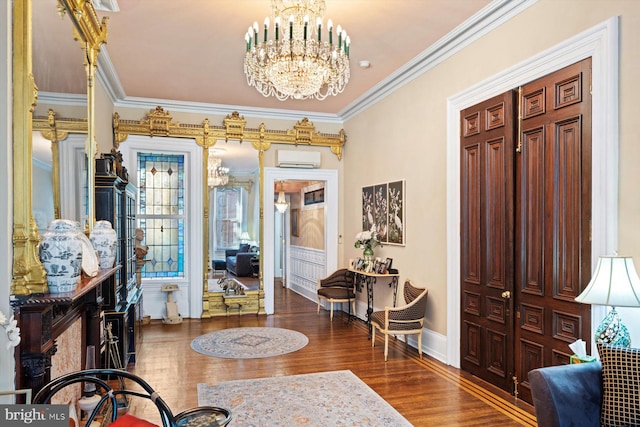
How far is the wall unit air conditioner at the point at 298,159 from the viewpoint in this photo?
24.3 feet

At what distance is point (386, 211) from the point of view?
240 inches

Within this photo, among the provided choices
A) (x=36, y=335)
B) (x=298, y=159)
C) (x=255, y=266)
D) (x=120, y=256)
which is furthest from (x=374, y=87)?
(x=36, y=335)

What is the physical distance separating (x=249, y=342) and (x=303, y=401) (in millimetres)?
2050

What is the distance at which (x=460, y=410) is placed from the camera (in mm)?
3500

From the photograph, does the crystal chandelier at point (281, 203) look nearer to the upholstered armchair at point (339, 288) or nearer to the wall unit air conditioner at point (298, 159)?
the wall unit air conditioner at point (298, 159)

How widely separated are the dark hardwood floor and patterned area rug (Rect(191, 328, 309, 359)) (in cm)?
14

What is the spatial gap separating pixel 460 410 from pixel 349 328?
9.49 ft

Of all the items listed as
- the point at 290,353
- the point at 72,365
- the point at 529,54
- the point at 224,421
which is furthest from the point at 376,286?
the point at 224,421

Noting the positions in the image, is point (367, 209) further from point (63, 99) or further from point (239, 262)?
point (63, 99)

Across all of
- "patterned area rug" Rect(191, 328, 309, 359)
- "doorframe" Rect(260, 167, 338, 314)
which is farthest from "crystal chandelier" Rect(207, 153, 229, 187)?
"patterned area rug" Rect(191, 328, 309, 359)

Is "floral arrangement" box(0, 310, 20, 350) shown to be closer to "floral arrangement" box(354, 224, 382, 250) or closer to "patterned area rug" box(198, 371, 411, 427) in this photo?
"patterned area rug" box(198, 371, 411, 427)

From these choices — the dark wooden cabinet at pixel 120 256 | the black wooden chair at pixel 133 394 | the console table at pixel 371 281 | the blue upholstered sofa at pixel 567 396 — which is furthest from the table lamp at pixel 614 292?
the dark wooden cabinet at pixel 120 256

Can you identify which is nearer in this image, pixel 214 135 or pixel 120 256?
pixel 120 256

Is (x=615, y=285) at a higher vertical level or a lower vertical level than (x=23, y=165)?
lower
